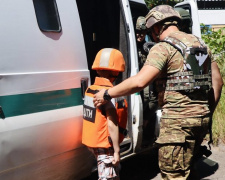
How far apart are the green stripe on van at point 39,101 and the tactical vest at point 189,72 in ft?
2.82

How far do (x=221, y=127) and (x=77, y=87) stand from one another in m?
3.59

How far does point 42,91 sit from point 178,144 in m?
1.15

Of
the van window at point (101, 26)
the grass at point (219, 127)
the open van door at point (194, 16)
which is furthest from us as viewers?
the grass at point (219, 127)

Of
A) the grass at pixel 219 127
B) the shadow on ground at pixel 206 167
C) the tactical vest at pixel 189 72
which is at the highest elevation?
the tactical vest at pixel 189 72

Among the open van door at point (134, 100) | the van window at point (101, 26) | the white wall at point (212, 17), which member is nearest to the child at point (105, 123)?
the open van door at point (134, 100)

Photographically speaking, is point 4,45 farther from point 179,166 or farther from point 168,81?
point 179,166

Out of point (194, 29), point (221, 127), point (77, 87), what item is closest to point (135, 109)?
point (77, 87)

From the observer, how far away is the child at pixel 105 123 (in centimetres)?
258

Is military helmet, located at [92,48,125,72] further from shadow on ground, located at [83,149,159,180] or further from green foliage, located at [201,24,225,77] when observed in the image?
green foliage, located at [201,24,225,77]

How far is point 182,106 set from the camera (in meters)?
2.54

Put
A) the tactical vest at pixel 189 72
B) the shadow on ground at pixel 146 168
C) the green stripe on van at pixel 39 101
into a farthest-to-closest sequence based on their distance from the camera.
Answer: the shadow on ground at pixel 146 168 < the tactical vest at pixel 189 72 < the green stripe on van at pixel 39 101

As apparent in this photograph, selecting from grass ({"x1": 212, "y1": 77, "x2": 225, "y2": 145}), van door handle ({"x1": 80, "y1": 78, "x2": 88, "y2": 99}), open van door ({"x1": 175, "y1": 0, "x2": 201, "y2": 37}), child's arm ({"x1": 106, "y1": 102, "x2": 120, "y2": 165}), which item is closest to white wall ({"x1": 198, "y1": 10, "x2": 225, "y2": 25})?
grass ({"x1": 212, "y1": 77, "x2": 225, "y2": 145})

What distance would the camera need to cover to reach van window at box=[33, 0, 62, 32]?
106 inches

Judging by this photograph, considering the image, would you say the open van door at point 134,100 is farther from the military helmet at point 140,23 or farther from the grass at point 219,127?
the grass at point 219,127
